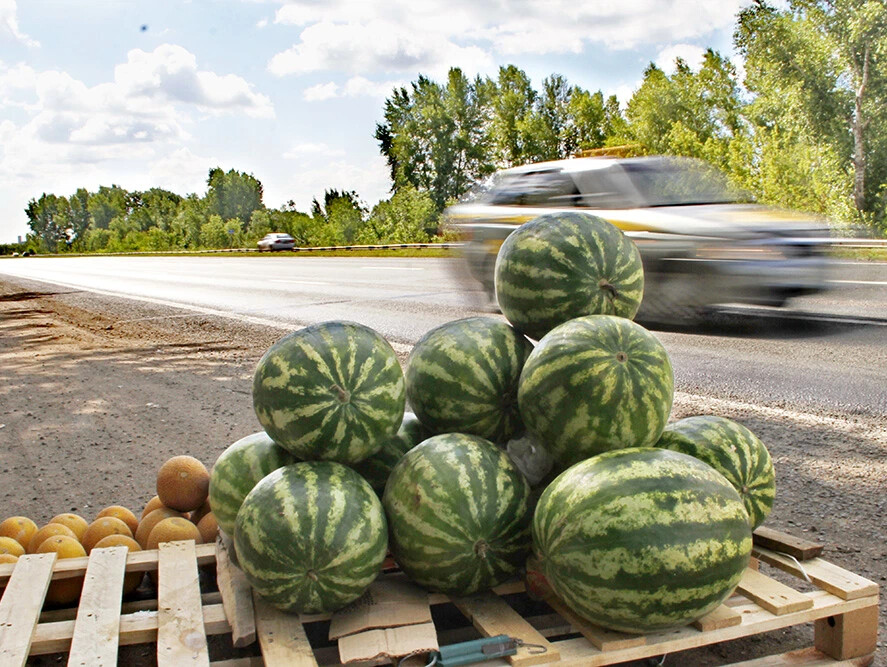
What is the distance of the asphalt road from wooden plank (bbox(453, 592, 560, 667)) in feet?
11.8

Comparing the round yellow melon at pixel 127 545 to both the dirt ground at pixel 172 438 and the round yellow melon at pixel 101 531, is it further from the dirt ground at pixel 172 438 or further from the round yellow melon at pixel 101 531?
the dirt ground at pixel 172 438

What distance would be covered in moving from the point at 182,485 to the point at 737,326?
282 inches

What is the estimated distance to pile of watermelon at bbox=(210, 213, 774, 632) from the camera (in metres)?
2.17

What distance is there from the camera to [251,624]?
2.43 meters

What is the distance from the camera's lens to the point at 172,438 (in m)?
5.25

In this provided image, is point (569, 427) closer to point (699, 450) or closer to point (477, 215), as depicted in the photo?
point (699, 450)

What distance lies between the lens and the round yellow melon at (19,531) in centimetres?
336

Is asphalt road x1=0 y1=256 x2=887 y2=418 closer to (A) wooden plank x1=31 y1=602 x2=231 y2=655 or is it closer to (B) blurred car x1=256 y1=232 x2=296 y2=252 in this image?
(A) wooden plank x1=31 y1=602 x2=231 y2=655

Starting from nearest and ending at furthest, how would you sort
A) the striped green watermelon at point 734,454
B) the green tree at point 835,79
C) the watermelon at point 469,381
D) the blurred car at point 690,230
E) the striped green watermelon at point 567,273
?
the striped green watermelon at point 734,454, the watermelon at point 469,381, the striped green watermelon at point 567,273, the blurred car at point 690,230, the green tree at point 835,79

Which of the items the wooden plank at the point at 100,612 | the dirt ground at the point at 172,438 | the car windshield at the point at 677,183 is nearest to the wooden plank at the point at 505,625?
the dirt ground at the point at 172,438

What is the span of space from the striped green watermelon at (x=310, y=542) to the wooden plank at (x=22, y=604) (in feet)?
2.29

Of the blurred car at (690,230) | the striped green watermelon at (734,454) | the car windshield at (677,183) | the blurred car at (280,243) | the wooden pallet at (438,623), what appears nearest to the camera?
the wooden pallet at (438,623)

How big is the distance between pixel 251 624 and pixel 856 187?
36.0m

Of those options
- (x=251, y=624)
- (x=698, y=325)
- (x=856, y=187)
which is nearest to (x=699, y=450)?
(x=251, y=624)
